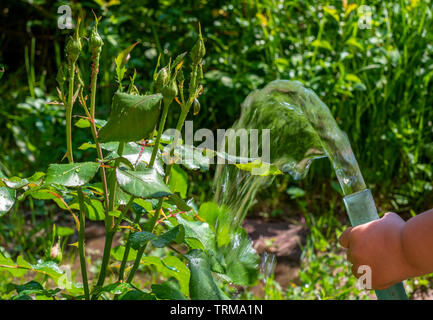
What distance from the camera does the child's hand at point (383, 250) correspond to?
0.99m

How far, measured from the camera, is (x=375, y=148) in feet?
8.57

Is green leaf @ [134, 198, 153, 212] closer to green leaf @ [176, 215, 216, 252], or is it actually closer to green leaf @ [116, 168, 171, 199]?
green leaf @ [176, 215, 216, 252]

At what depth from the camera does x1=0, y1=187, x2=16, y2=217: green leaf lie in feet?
2.60

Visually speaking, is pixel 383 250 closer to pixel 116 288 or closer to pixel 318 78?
pixel 116 288

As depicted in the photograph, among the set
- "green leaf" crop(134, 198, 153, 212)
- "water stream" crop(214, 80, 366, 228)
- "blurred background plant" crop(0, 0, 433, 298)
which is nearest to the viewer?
"green leaf" crop(134, 198, 153, 212)

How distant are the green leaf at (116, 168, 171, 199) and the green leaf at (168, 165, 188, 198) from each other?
0.25m

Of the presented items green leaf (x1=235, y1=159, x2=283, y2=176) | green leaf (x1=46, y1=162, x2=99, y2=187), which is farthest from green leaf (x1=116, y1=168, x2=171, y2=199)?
green leaf (x1=235, y1=159, x2=283, y2=176)

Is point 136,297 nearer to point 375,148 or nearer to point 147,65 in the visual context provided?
point 375,148

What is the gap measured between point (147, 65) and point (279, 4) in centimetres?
76

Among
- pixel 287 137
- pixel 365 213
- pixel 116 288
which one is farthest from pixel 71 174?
pixel 287 137

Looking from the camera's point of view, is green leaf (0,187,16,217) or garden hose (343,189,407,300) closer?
green leaf (0,187,16,217)

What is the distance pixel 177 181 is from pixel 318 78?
159cm

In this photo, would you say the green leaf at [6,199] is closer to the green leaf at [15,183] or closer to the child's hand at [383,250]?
the green leaf at [15,183]
